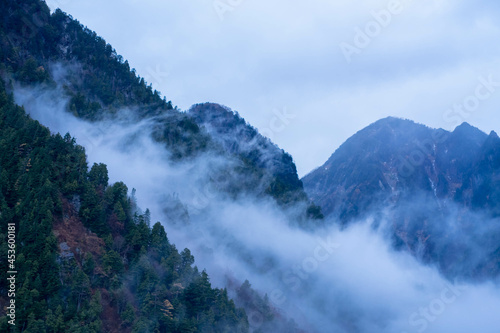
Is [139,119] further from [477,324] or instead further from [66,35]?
[477,324]

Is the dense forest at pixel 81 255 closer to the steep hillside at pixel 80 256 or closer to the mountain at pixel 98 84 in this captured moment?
the steep hillside at pixel 80 256

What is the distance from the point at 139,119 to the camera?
151500 mm

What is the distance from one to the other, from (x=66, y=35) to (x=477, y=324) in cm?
14336

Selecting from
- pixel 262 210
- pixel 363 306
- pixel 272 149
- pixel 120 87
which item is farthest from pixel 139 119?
pixel 363 306
